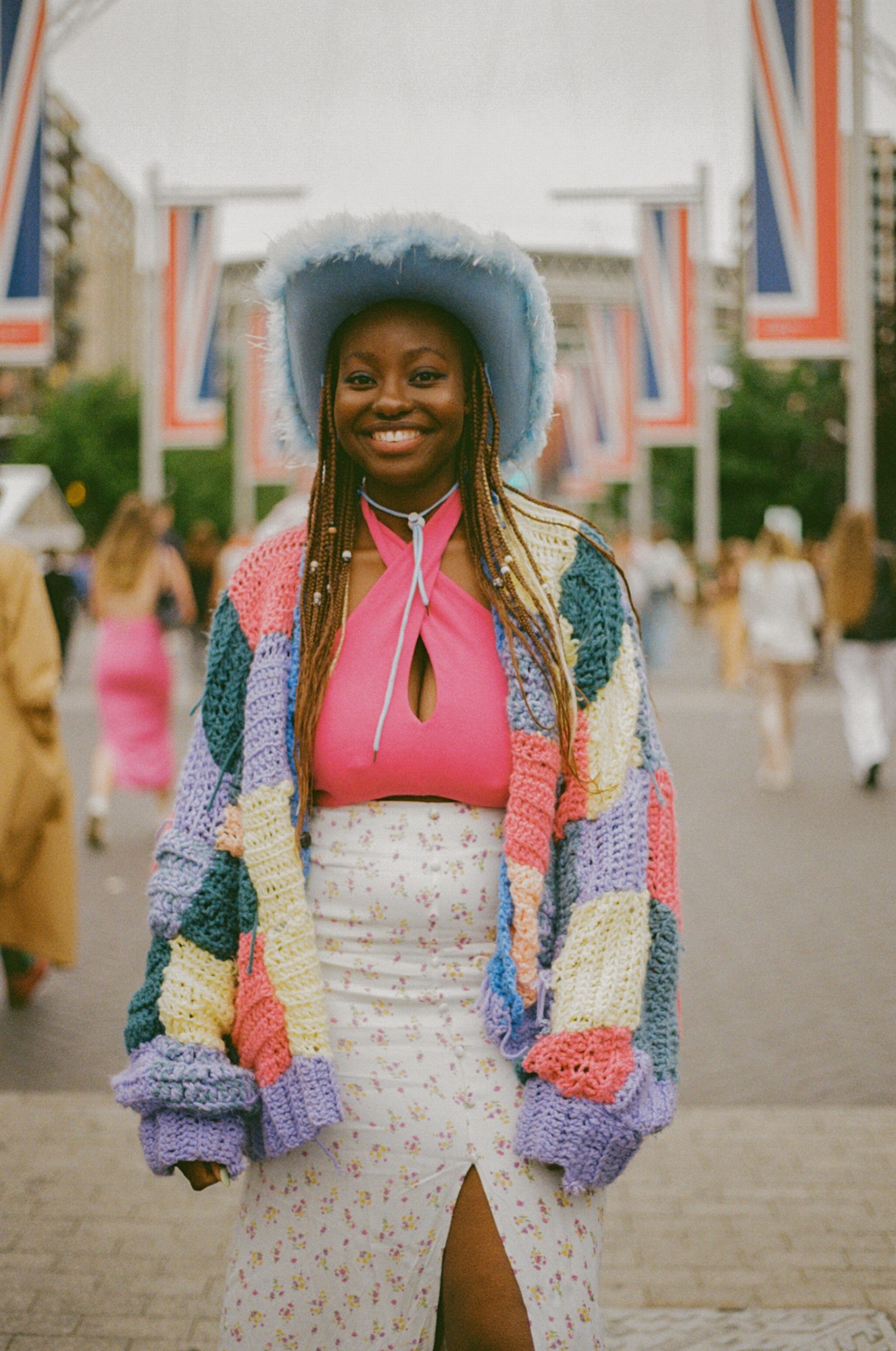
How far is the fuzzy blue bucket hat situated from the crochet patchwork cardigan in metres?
0.35

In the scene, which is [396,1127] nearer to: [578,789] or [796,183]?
[578,789]

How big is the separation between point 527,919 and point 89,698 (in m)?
16.6

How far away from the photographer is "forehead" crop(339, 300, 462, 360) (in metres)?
2.29

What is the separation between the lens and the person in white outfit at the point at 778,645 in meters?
11.3

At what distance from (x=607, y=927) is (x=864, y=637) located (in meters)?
9.58

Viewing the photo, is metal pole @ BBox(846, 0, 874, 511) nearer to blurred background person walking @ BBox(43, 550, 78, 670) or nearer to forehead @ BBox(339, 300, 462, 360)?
blurred background person walking @ BBox(43, 550, 78, 670)

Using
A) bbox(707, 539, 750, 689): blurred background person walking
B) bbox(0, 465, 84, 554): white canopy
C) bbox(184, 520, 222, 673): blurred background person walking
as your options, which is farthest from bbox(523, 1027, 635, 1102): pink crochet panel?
bbox(707, 539, 750, 689): blurred background person walking

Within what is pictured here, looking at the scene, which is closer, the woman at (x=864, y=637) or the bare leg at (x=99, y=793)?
the bare leg at (x=99, y=793)

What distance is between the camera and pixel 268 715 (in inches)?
88.0

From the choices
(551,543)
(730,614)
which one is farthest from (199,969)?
(730,614)

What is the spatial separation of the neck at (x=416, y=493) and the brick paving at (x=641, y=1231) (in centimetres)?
180

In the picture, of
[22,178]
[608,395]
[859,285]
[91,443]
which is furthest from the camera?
[91,443]

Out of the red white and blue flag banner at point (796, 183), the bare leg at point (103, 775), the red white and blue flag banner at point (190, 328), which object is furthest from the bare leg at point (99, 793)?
the red white and blue flag banner at point (190, 328)

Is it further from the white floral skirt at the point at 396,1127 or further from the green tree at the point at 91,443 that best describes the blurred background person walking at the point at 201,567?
the green tree at the point at 91,443
